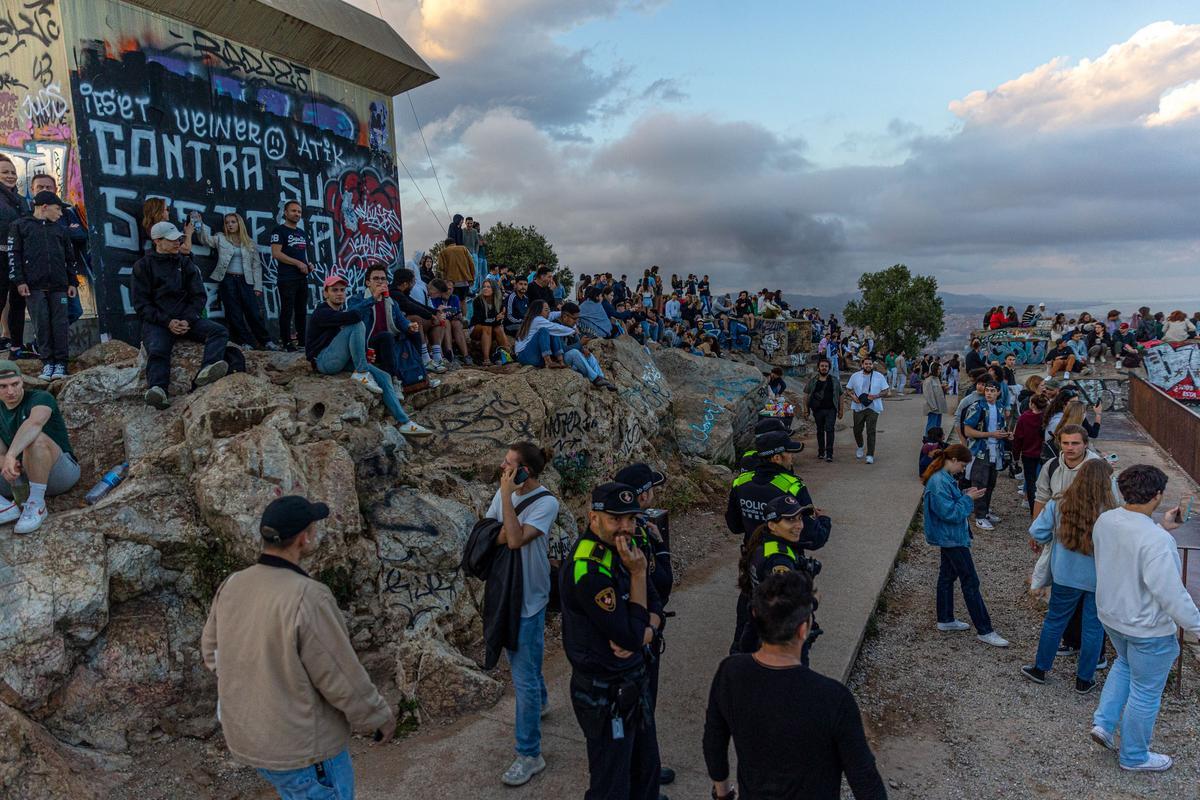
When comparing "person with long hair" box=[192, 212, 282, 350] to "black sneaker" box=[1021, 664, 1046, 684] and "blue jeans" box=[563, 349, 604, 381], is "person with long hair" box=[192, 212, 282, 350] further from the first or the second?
"black sneaker" box=[1021, 664, 1046, 684]

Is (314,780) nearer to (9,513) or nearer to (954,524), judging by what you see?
(9,513)

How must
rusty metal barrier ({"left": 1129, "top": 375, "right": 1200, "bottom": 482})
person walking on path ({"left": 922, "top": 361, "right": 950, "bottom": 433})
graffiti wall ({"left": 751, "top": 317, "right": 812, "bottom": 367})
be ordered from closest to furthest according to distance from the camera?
1. rusty metal barrier ({"left": 1129, "top": 375, "right": 1200, "bottom": 482})
2. person walking on path ({"left": 922, "top": 361, "right": 950, "bottom": 433})
3. graffiti wall ({"left": 751, "top": 317, "right": 812, "bottom": 367})

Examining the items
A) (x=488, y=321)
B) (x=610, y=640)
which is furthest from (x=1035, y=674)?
(x=488, y=321)

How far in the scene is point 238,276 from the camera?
9.48 m

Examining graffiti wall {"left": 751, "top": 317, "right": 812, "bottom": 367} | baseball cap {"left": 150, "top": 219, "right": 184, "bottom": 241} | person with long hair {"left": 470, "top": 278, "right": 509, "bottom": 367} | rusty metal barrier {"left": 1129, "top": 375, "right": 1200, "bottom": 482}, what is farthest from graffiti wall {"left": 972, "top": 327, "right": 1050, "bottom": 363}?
baseball cap {"left": 150, "top": 219, "right": 184, "bottom": 241}

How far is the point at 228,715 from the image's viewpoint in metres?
2.98

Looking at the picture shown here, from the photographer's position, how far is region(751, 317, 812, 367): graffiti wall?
89.8ft

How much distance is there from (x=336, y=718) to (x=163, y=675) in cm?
271

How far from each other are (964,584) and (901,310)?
147 feet

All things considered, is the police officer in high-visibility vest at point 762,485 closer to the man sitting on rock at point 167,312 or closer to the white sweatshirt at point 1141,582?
the white sweatshirt at point 1141,582

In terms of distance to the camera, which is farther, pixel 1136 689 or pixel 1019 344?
pixel 1019 344

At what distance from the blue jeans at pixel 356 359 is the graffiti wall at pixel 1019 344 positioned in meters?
26.6

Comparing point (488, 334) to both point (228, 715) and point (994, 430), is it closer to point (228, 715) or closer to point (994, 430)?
point (994, 430)

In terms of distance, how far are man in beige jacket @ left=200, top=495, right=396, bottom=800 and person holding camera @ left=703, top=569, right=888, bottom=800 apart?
1521mm
